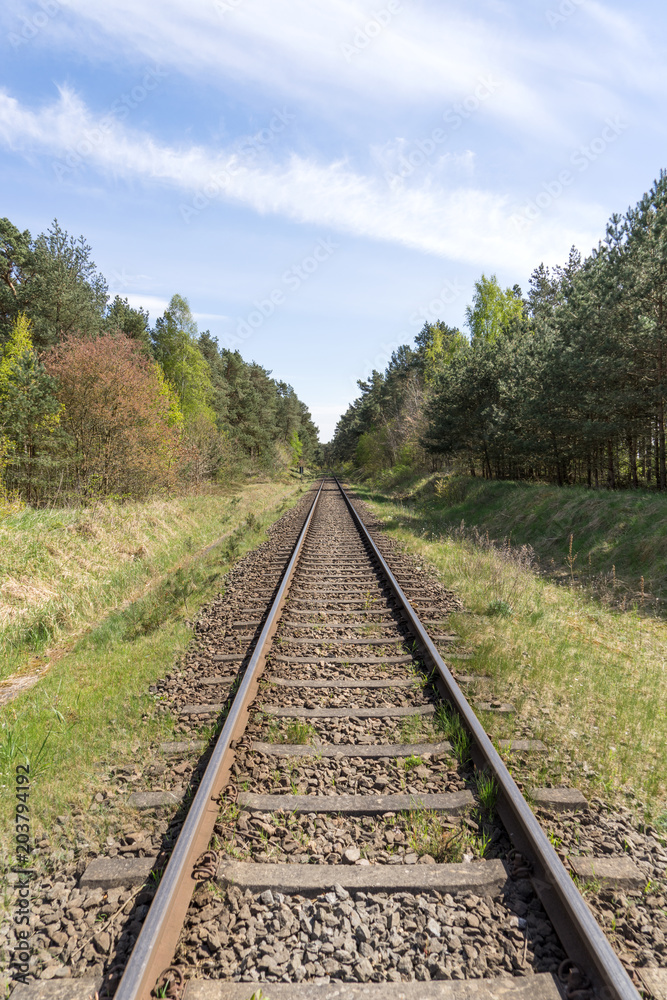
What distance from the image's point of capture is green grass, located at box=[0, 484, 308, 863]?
309cm

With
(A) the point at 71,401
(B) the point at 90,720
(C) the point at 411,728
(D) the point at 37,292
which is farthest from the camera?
(D) the point at 37,292

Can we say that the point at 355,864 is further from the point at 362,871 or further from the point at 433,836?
the point at 433,836

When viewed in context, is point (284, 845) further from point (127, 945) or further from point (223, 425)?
point (223, 425)

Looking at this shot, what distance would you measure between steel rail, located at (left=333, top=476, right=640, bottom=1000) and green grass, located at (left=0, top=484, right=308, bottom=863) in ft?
7.48

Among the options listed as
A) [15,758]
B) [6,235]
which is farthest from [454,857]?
[6,235]

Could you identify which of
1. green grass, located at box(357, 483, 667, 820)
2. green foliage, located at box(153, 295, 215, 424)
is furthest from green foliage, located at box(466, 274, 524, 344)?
green grass, located at box(357, 483, 667, 820)

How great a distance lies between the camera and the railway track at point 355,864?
202 cm

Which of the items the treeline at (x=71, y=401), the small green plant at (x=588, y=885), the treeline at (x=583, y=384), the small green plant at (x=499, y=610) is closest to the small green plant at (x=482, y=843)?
the small green plant at (x=588, y=885)

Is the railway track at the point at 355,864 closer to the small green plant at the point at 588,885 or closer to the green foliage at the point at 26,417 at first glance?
the small green plant at the point at 588,885

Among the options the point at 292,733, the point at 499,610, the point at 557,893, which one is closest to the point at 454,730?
the point at 292,733

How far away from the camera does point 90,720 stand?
167 inches

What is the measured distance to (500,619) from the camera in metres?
6.59

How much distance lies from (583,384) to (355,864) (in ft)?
48.0

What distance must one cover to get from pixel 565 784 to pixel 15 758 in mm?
3906
